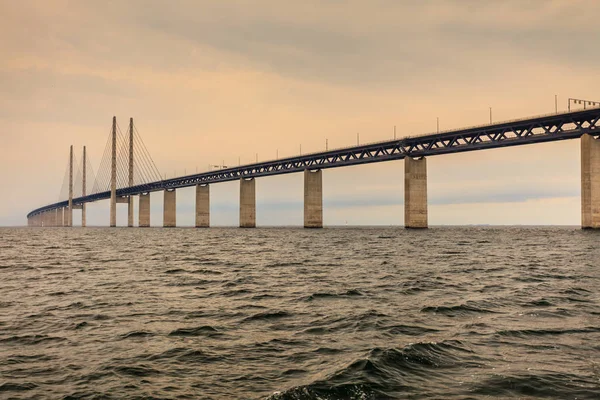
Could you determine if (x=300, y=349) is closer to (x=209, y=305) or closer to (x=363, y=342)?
(x=363, y=342)

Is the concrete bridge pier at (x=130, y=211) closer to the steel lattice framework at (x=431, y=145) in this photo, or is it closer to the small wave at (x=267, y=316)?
the steel lattice framework at (x=431, y=145)

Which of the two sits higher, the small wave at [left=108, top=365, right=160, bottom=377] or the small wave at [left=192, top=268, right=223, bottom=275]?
the small wave at [left=108, top=365, right=160, bottom=377]

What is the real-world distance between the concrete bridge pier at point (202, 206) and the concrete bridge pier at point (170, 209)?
46.8 ft

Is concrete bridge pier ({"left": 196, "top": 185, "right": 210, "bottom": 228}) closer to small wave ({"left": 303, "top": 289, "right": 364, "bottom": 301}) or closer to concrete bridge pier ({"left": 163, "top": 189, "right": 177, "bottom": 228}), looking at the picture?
concrete bridge pier ({"left": 163, "top": 189, "right": 177, "bottom": 228})

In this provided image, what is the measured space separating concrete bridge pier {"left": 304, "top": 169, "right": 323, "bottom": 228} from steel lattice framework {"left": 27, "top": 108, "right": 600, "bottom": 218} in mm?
2351

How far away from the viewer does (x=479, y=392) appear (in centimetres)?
677

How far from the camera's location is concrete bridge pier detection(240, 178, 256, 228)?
134125 millimetres

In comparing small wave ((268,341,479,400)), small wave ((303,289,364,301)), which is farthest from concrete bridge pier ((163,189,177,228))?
small wave ((268,341,479,400))

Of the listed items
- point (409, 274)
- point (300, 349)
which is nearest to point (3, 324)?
point (300, 349)

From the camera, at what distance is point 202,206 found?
5856 inches

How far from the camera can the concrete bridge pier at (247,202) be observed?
134 meters

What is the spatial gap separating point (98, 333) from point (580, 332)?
11.1m

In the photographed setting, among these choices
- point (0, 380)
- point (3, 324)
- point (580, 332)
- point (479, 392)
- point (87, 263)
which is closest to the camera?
point (479, 392)

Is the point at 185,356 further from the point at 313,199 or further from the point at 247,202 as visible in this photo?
the point at 247,202
